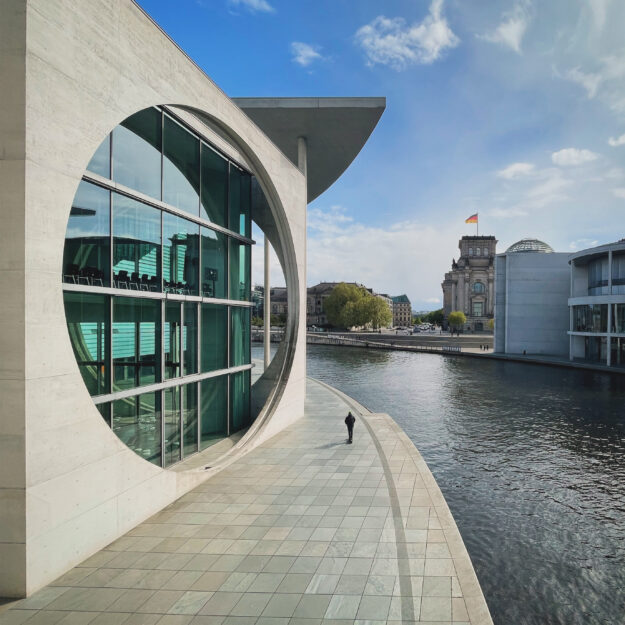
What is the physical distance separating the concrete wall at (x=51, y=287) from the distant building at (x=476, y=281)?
10730 cm

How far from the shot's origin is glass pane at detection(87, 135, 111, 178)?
8.84 m

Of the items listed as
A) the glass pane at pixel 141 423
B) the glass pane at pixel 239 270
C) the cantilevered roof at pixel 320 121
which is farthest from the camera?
the cantilevered roof at pixel 320 121

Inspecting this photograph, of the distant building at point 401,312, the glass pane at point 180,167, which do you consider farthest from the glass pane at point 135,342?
the distant building at point 401,312

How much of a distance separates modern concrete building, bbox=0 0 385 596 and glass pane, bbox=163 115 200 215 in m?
0.05

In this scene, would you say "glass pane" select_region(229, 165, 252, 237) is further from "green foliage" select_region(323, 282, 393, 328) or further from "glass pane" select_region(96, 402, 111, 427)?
"green foliage" select_region(323, 282, 393, 328)

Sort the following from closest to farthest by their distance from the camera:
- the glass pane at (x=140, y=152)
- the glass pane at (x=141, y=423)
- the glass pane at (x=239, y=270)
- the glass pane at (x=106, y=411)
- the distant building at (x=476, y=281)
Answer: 1. the glass pane at (x=106, y=411)
2. the glass pane at (x=140, y=152)
3. the glass pane at (x=141, y=423)
4. the glass pane at (x=239, y=270)
5. the distant building at (x=476, y=281)

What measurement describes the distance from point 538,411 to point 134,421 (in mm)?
19802

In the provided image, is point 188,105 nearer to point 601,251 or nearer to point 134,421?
point 134,421

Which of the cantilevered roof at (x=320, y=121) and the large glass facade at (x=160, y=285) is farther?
the cantilevered roof at (x=320, y=121)

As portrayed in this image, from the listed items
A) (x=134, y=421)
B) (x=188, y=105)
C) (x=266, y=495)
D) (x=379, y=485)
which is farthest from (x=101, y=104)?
(x=379, y=485)

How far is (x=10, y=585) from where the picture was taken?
6504 mm

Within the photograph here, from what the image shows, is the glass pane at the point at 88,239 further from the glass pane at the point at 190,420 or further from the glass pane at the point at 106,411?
the glass pane at the point at 190,420

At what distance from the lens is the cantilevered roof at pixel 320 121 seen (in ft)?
56.0

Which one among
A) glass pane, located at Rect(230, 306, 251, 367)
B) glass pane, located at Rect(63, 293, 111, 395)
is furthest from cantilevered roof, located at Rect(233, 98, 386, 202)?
glass pane, located at Rect(63, 293, 111, 395)
